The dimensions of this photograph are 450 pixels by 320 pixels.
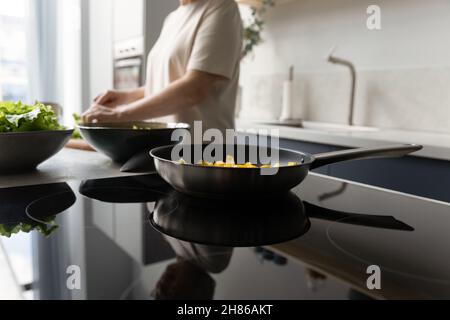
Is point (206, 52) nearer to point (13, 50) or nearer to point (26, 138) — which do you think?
point (26, 138)

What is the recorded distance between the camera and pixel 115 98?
1.45 meters

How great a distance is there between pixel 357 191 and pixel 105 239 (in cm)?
49

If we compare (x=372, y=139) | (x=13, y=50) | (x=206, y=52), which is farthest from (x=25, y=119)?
(x=13, y=50)

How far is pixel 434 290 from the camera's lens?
354 mm

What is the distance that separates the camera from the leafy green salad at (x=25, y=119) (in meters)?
0.79

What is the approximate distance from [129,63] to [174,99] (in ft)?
6.03

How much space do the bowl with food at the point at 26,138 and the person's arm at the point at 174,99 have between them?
0.38m

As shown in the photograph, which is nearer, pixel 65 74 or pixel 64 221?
pixel 64 221

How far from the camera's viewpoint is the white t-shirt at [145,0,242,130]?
137 centimetres

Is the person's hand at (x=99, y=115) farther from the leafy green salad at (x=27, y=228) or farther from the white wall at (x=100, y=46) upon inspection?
the white wall at (x=100, y=46)

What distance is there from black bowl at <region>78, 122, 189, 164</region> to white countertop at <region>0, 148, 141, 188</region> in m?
0.04

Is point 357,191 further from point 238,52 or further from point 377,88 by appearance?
point 377,88

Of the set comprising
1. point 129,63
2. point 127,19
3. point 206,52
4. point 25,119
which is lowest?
point 25,119

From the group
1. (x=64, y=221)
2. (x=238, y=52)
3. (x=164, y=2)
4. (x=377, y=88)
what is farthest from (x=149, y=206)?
(x=164, y=2)
